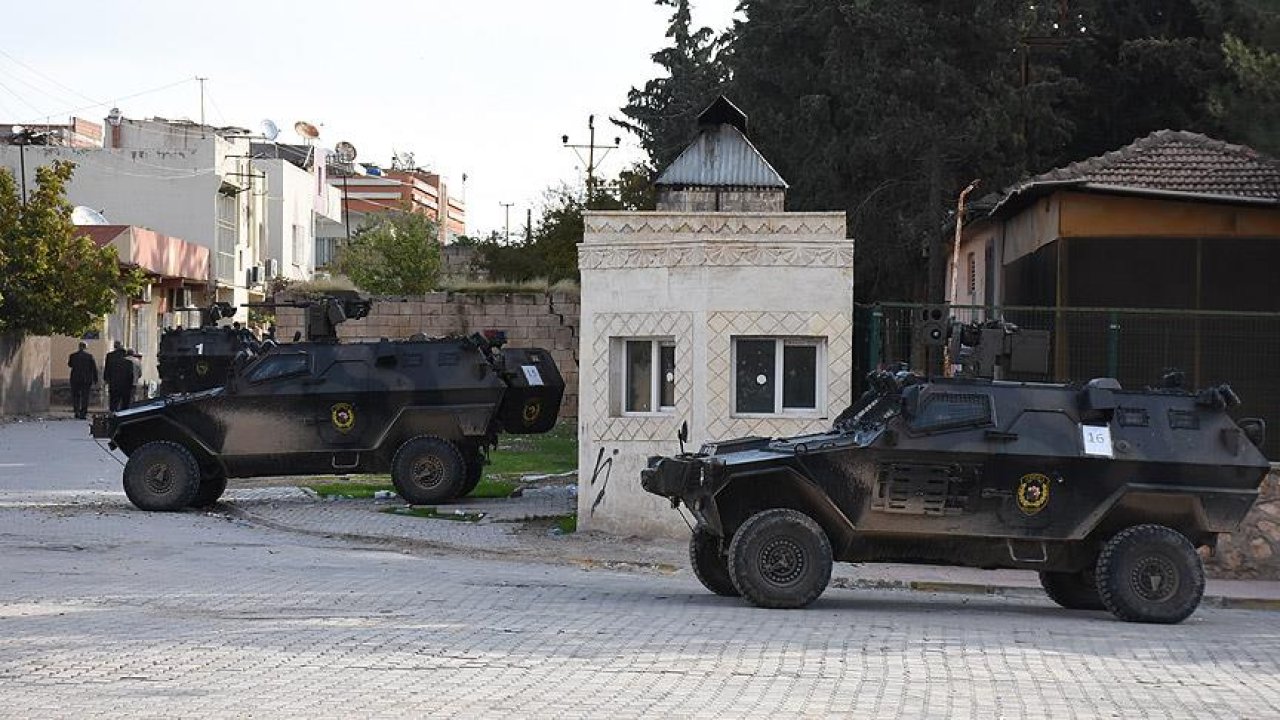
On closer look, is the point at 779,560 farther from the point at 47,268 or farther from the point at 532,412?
the point at 47,268

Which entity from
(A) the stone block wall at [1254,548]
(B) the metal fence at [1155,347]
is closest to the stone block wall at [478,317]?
(B) the metal fence at [1155,347]

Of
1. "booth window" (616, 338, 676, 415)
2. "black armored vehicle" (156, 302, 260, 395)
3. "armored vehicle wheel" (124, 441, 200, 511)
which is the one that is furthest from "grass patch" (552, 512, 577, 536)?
"black armored vehicle" (156, 302, 260, 395)

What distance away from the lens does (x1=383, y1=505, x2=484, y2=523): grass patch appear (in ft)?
76.3

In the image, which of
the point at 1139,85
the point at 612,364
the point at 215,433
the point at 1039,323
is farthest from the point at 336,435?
the point at 1139,85

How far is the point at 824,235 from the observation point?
67.9 ft

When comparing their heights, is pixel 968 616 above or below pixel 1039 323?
below

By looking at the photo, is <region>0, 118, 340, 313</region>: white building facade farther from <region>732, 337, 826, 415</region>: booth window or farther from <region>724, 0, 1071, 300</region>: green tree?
<region>732, 337, 826, 415</region>: booth window

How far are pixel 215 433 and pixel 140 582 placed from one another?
850cm

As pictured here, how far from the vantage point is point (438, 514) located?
77.2 ft

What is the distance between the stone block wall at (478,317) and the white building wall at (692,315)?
2755cm

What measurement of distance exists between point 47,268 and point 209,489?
82.2 ft

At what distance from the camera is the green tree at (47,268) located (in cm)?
4769

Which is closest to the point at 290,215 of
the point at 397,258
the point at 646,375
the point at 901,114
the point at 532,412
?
the point at 397,258

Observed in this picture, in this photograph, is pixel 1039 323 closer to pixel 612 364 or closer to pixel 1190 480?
pixel 612 364
